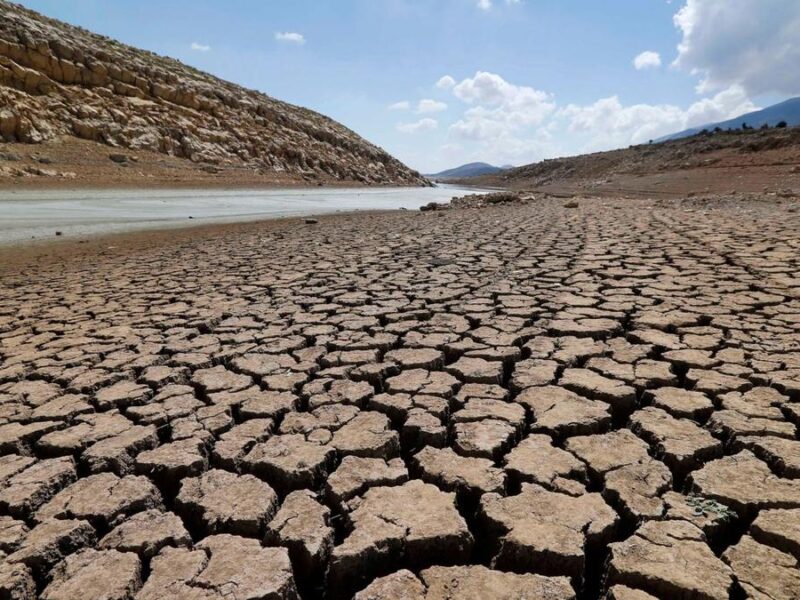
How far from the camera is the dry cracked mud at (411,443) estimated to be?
122cm

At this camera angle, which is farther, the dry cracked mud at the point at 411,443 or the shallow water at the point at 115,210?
the shallow water at the point at 115,210

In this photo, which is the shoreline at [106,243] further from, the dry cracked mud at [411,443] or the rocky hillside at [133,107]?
the rocky hillside at [133,107]

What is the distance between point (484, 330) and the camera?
289 cm

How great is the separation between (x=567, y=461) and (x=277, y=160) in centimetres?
3052

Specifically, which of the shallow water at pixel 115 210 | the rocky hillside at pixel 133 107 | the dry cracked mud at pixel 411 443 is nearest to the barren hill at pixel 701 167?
the shallow water at pixel 115 210

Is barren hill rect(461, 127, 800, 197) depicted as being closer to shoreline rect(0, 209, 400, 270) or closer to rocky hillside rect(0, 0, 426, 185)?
shoreline rect(0, 209, 400, 270)

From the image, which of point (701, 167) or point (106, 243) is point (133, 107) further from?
point (701, 167)

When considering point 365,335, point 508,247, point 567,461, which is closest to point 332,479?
point 567,461

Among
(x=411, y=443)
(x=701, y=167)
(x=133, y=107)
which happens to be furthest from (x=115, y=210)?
(x=701, y=167)

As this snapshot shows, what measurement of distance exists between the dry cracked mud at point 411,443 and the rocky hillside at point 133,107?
21.2 meters

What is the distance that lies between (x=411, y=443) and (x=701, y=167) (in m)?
23.2

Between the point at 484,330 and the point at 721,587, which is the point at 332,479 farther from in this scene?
the point at 484,330

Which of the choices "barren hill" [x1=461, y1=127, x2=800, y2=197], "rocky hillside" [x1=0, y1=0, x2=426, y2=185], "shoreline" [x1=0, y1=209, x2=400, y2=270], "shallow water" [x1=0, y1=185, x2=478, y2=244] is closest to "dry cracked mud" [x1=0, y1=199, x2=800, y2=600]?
"shoreline" [x1=0, y1=209, x2=400, y2=270]

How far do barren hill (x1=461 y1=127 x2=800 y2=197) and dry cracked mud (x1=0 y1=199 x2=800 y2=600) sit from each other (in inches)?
512
